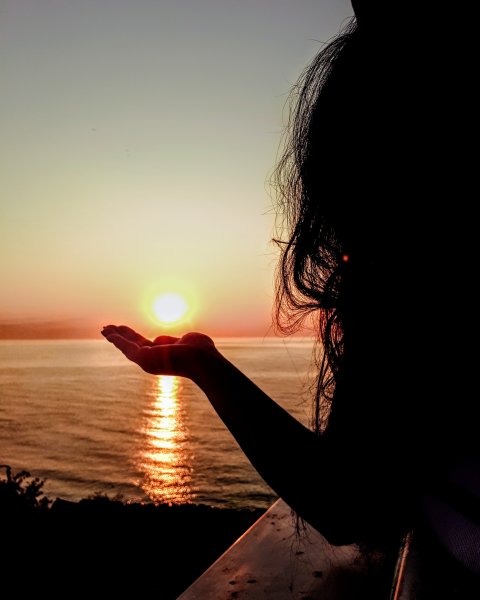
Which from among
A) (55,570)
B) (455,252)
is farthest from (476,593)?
(55,570)

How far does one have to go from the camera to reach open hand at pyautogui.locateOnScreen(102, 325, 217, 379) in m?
1.20

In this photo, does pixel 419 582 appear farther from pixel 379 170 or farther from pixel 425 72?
pixel 425 72

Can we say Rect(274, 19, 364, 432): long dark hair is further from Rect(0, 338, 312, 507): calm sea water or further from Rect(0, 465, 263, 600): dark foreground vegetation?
Rect(0, 465, 263, 600): dark foreground vegetation

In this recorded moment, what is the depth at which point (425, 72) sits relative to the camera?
1112 millimetres

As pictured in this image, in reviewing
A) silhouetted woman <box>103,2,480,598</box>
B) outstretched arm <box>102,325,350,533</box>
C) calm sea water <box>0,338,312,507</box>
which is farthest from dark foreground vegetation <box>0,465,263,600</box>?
outstretched arm <box>102,325,350,533</box>

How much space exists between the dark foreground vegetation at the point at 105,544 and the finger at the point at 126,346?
4.39 m

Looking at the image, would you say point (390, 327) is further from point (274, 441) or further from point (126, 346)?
point (126, 346)

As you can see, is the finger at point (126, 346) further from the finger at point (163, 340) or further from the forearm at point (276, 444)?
the forearm at point (276, 444)

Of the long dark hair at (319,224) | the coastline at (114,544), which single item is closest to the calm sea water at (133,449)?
the long dark hair at (319,224)

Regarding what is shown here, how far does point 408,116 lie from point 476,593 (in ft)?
3.68

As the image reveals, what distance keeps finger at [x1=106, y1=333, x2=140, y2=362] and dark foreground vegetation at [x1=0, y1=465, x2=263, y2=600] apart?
14.4 feet

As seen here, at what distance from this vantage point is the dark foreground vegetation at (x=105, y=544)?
479 centimetres

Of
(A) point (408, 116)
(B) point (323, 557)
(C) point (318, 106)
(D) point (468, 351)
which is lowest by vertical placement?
(B) point (323, 557)

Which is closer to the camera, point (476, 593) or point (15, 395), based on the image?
point (476, 593)
